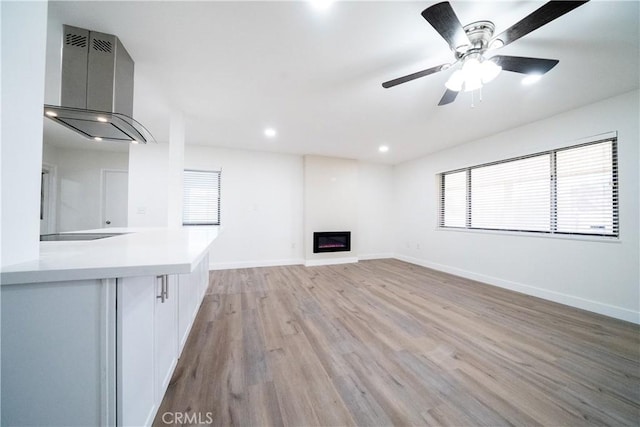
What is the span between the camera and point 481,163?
3740 mm

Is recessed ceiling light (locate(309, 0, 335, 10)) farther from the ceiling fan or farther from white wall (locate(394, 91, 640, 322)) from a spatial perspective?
white wall (locate(394, 91, 640, 322))

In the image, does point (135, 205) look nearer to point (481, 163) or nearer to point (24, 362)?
point (24, 362)

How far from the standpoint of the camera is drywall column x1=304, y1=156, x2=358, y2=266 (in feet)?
15.8

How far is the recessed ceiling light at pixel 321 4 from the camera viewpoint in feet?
4.34

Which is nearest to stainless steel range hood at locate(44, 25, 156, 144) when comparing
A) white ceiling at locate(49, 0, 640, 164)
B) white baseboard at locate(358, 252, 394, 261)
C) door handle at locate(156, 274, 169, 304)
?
white ceiling at locate(49, 0, 640, 164)

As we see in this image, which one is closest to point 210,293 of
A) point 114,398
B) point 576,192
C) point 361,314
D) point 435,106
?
point 361,314

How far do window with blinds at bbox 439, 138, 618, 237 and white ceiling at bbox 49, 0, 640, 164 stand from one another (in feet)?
2.06

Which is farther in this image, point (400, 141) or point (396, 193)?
point (396, 193)

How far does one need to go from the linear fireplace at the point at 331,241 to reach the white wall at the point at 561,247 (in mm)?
1785

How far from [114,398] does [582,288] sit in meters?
4.31

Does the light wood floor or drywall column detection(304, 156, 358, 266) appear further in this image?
drywall column detection(304, 156, 358, 266)

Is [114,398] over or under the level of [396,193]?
under

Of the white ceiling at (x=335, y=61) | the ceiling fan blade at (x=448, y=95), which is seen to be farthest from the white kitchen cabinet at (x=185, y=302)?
the ceiling fan blade at (x=448, y=95)

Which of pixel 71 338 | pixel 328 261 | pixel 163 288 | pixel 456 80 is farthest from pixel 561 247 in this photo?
pixel 71 338
